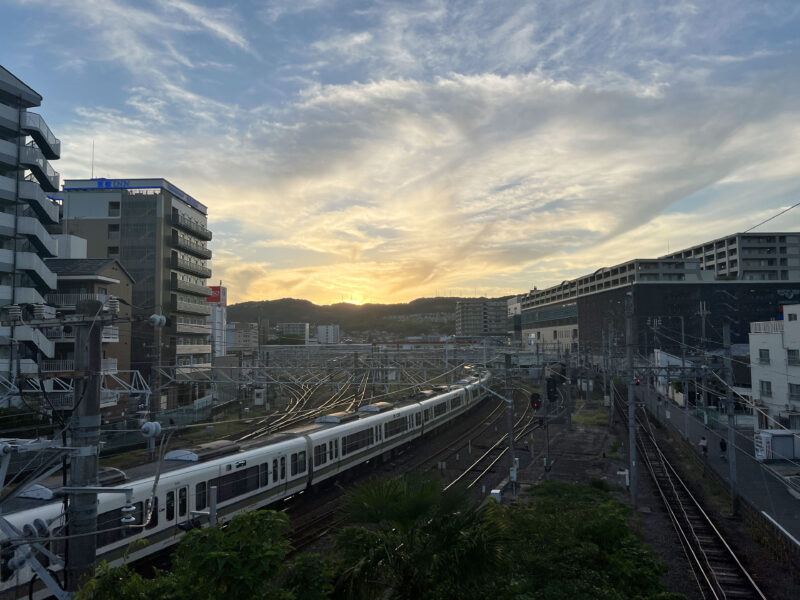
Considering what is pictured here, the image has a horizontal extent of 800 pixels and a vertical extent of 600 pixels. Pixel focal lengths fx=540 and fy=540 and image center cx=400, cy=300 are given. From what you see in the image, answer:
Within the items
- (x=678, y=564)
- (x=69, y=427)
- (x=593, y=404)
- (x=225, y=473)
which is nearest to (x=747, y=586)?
(x=678, y=564)

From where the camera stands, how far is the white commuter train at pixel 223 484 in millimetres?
11203

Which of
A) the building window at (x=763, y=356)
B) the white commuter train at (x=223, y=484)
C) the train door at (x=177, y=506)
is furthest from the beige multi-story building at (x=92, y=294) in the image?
the building window at (x=763, y=356)

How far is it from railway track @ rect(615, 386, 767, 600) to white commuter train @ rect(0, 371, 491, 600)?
42.2 ft

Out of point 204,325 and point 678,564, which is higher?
point 204,325

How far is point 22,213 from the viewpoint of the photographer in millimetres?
31062

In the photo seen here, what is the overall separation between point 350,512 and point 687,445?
101 feet

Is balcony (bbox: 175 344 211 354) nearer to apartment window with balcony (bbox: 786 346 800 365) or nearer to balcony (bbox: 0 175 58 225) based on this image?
balcony (bbox: 0 175 58 225)

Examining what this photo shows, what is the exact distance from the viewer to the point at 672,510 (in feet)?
66.1

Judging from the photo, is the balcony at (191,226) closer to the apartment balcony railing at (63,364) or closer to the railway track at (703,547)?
the apartment balcony railing at (63,364)

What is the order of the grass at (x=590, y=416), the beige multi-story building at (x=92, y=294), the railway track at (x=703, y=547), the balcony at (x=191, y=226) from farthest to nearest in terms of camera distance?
the balcony at (x=191, y=226) < the grass at (x=590, y=416) < the beige multi-story building at (x=92, y=294) < the railway track at (x=703, y=547)

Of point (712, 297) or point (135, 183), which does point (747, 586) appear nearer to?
point (135, 183)

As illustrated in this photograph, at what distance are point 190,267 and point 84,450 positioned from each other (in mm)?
44872

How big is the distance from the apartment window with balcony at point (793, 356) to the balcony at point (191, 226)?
47.1 meters

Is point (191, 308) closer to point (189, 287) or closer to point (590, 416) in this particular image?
point (189, 287)
